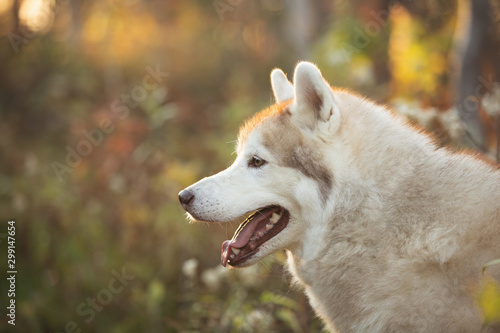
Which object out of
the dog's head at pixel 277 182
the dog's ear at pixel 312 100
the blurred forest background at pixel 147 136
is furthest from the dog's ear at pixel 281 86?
the blurred forest background at pixel 147 136

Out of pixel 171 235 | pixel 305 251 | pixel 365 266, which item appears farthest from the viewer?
pixel 171 235

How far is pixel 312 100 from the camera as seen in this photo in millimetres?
2938

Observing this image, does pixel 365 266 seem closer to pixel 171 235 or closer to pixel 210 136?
pixel 171 235

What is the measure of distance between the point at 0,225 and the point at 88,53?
9.14 metres

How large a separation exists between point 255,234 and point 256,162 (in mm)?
490

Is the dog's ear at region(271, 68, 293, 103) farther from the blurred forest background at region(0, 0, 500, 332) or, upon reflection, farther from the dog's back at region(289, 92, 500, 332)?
the blurred forest background at region(0, 0, 500, 332)

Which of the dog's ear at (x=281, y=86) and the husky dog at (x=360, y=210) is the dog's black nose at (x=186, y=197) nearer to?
the husky dog at (x=360, y=210)

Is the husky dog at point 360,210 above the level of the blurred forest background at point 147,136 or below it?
below

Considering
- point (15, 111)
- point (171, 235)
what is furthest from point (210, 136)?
point (15, 111)

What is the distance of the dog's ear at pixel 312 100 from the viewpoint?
9.05ft

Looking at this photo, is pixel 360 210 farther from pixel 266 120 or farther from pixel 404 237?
pixel 266 120

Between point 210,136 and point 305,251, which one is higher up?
point 210,136

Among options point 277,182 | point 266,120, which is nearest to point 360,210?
point 277,182

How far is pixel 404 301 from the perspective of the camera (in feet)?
8.32
